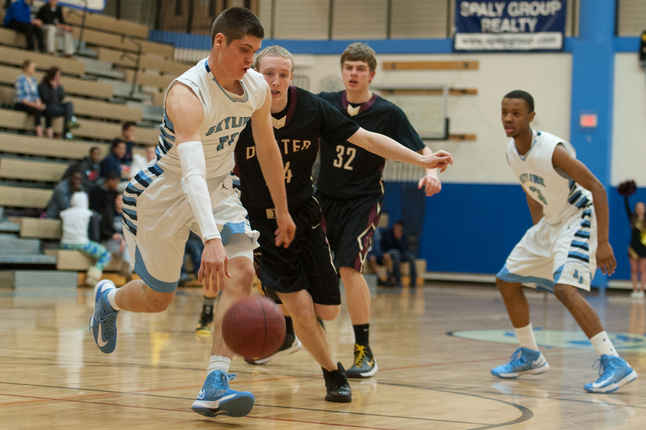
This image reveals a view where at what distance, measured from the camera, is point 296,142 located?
4168 millimetres

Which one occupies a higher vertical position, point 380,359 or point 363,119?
point 363,119

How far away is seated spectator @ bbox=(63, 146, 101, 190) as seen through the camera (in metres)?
12.8

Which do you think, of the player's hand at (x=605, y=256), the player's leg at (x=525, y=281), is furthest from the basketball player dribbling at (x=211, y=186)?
the player's hand at (x=605, y=256)

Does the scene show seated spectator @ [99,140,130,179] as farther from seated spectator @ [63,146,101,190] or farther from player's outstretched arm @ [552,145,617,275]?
player's outstretched arm @ [552,145,617,275]

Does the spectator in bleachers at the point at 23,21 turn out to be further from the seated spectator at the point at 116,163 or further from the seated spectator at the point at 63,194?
the seated spectator at the point at 63,194

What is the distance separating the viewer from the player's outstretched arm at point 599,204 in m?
4.67

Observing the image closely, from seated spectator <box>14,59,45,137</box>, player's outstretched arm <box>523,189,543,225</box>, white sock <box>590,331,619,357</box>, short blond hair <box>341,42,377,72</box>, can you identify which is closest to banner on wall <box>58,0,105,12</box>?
seated spectator <box>14,59,45,137</box>

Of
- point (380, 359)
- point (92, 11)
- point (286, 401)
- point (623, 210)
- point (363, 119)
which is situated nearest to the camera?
point (286, 401)

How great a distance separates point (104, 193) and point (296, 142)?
9.12 meters

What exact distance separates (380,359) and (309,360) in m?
0.53

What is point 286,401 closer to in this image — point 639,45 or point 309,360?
point 309,360

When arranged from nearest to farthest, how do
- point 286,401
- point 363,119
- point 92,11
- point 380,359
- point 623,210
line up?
point 286,401, point 363,119, point 380,359, point 623,210, point 92,11

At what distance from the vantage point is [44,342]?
225 inches

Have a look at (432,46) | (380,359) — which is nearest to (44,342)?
(380,359)
